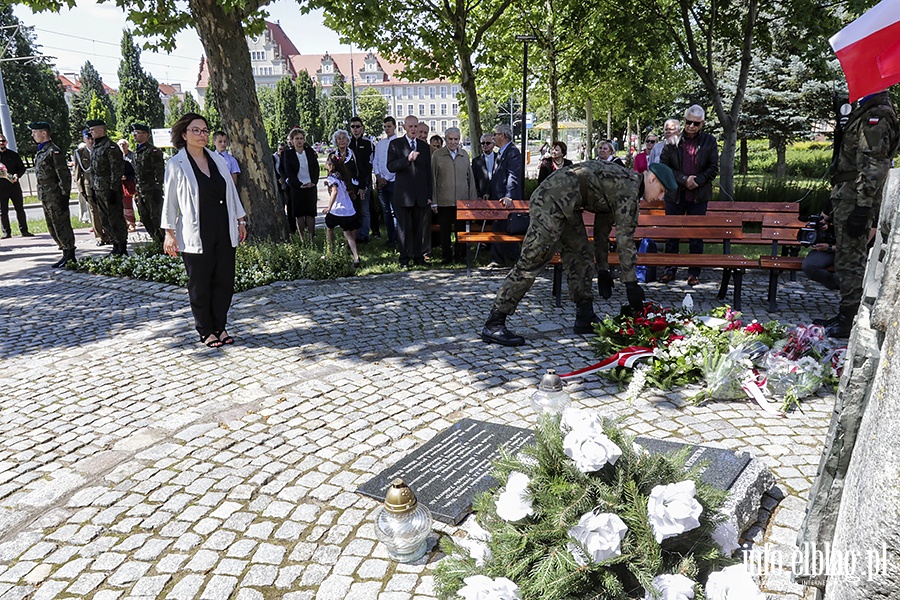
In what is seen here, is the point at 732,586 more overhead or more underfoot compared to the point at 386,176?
more underfoot

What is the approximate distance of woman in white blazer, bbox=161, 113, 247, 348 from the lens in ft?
19.2

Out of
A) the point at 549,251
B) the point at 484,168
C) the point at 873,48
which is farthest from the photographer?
the point at 484,168

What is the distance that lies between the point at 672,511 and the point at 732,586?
0.31 meters

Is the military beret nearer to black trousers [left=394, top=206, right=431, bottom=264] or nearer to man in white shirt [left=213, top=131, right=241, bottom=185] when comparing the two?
black trousers [left=394, top=206, right=431, bottom=264]

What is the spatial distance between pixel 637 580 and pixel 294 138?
397 inches

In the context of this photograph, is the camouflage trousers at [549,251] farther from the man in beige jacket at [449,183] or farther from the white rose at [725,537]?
the man in beige jacket at [449,183]

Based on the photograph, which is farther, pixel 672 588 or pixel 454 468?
pixel 454 468

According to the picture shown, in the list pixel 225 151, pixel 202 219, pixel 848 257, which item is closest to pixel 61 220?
pixel 225 151

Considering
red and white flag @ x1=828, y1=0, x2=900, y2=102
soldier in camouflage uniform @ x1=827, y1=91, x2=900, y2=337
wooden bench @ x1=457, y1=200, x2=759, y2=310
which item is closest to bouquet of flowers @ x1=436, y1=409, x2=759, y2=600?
red and white flag @ x1=828, y1=0, x2=900, y2=102

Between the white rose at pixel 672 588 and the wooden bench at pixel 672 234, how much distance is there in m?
5.24

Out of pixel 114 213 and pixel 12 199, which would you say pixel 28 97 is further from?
pixel 114 213

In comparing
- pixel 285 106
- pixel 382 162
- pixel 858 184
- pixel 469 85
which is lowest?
pixel 858 184

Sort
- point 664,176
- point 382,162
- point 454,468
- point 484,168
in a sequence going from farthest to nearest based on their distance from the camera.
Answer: point 382,162, point 484,168, point 664,176, point 454,468

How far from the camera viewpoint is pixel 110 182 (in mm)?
10383
